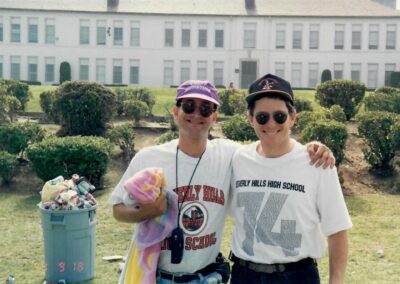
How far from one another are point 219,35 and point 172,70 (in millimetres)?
4492

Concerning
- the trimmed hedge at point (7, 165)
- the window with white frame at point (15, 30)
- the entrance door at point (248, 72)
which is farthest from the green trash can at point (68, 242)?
the window with white frame at point (15, 30)

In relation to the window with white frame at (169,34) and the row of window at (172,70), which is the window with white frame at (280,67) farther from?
the window with white frame at (169,34)

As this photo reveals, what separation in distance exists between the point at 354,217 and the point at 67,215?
4.94 metres

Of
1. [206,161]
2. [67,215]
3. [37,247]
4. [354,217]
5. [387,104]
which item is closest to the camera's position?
[206,161]

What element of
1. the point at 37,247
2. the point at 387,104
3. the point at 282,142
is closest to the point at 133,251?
the point at 282,142

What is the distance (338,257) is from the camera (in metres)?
3.18

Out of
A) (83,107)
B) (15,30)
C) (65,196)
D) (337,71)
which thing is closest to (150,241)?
(65,196)

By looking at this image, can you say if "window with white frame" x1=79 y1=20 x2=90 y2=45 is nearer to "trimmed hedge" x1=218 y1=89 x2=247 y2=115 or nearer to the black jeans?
"trimmed hedge" x1=218 y1=89 x2=247 y2=115

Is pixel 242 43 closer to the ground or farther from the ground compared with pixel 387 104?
farther from the ground

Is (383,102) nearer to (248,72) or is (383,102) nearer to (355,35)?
(248,72)

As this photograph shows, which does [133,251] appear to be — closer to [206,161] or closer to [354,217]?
[206,161]

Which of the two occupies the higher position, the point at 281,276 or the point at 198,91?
the point at 198,91

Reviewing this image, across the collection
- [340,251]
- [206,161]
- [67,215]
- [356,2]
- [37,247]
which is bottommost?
[37,247]

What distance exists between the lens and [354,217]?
938cm
